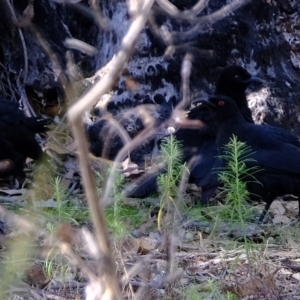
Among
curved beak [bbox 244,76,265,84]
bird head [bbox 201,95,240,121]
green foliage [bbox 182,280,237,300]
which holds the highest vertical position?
curved beak [bbox 244,76,265,84]

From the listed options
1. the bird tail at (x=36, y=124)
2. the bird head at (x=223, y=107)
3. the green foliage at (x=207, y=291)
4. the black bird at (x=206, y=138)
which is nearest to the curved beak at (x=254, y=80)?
the black bird at (x=206, y=138)

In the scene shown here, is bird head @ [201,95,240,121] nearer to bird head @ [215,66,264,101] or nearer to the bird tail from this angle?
bird head @ [215,66,264,101]

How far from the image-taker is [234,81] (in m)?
7.09

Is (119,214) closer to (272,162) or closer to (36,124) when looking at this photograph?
(272,162)

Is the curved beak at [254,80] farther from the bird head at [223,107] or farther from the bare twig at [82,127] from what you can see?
the bare twig at [82,127]

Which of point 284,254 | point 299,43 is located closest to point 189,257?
point 284,254

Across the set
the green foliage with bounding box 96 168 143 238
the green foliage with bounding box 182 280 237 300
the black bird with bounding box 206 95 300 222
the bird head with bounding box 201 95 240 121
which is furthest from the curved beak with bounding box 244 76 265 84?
the green foliage with bounding box 182 280 237 300

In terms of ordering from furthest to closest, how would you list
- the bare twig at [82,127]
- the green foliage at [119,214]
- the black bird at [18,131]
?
the black bird at [18,131]
the green foliage at [119,214]
the bare twig at [82,127]

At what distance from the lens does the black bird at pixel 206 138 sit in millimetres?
5836

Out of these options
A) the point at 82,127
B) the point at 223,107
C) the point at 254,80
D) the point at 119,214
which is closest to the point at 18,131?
the point at 223,107

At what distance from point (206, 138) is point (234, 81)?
74 centimetres

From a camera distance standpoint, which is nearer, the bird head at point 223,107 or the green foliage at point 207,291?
the green foliage at point 207,291

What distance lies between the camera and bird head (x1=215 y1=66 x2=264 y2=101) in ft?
23.3

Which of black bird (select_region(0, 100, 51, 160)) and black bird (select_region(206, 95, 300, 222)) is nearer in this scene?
black bird (select_region(206, 95, 300, 222))
